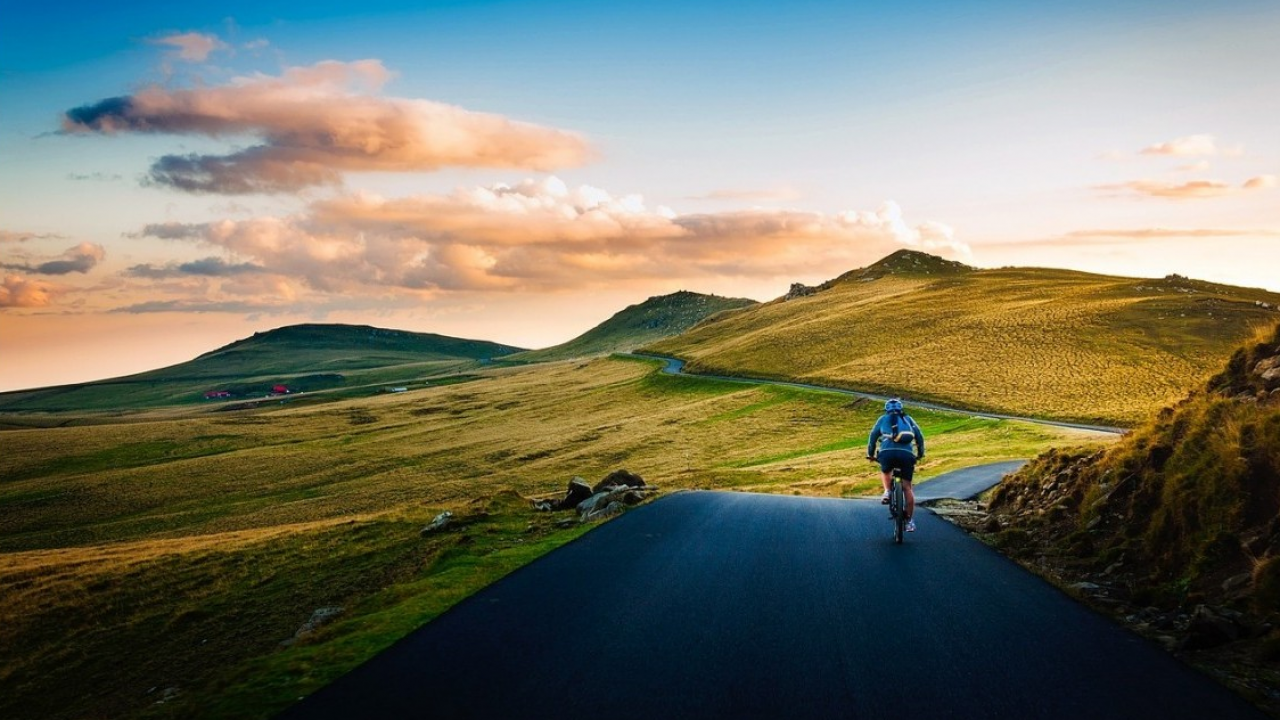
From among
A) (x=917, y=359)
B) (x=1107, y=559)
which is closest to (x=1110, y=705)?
(x=1107, y=559)

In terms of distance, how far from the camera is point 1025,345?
88.5m

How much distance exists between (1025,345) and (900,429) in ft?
269

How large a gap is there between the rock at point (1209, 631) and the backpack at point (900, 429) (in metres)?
7.24

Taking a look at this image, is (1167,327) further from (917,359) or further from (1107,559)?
(1107,559)

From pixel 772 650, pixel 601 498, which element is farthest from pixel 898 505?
pixel 601 498

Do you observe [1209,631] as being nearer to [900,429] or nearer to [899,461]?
[899,461]

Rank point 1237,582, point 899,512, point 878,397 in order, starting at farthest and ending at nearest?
point 878,397, point 899,512, point 1237,582

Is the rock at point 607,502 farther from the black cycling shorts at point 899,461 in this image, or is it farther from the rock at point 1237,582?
the rock at point 1237,582

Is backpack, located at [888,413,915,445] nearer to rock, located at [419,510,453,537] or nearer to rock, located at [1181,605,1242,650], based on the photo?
rock, located at [1181,605,1242,650]

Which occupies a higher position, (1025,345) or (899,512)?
(1025,345)

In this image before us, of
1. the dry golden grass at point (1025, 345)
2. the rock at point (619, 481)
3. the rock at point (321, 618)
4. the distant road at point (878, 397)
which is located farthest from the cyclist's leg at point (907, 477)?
the dry golden grass at point (1025, 345)

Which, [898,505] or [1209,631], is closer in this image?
[1209,631]

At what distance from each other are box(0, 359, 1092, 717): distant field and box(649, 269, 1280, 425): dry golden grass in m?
9.41

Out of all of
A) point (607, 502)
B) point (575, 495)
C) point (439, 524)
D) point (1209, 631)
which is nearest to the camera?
point (1209, 631)
